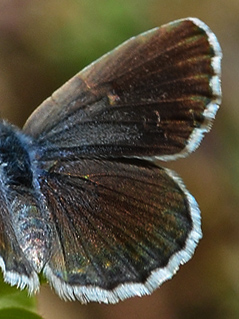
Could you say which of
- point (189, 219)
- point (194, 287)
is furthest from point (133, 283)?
point (194, 287)

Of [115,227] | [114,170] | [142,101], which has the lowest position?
[115,227]

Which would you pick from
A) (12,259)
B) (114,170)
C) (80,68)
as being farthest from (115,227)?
(80,68)

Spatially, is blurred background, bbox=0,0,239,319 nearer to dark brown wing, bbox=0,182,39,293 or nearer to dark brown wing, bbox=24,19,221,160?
dark brown wing, bbox=24,19,221,160

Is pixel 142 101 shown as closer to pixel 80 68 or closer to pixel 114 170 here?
pixel 114 170

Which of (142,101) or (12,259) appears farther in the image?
(142,101)

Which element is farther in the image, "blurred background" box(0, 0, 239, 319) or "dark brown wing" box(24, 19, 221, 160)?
"blurred background" box(0, 0, 239, 319)

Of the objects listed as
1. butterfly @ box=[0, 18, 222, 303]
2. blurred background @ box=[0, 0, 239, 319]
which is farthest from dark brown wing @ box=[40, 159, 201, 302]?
blurred background @ box=[0, 0, 239, 319]

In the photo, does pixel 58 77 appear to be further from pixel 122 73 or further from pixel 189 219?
pixel 189 219
